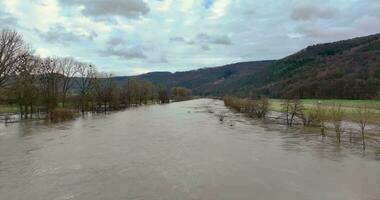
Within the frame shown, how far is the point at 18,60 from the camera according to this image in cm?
4553

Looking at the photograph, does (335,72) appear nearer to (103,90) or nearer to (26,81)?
(103,90)

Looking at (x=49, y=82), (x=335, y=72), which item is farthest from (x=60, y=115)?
(x=335, y=72)

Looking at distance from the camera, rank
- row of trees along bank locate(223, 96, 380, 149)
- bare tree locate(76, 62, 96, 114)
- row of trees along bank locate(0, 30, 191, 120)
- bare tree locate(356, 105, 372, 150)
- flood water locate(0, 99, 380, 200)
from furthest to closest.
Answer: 1. bare tree locate(76, 62, 96, 114)
2. row of trees along bank locate(0, 30, 191, 120)
3. row of trees along bank locate(223, 96, 380, 149)
4. bare tree locate(356, 105, 372, 150)
5. flood water locate(0, 99, 380, 200)

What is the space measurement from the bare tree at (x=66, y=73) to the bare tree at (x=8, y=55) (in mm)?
25534

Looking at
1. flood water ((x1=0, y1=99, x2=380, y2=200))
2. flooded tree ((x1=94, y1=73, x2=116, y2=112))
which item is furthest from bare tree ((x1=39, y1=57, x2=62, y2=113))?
flood water ((x1=0, y1=99, x2=380, y2=200))

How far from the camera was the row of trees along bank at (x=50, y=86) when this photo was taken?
1796 inches

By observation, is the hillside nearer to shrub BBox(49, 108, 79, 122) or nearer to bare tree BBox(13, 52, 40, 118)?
shrub BBox(49, 108, 79, 122)

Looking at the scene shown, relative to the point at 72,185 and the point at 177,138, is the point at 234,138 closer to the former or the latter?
the point at 177,138

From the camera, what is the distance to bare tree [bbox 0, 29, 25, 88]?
4334 cm

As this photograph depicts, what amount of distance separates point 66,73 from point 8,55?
33602 millimetres

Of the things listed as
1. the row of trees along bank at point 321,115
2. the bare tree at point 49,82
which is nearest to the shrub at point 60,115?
the bare tree at point 49,82

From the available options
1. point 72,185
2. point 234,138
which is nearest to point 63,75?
point 234,138

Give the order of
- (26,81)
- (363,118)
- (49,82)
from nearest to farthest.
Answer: (363,118) < (26,81) < (49,82)

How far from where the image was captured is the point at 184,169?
19.1 meters
